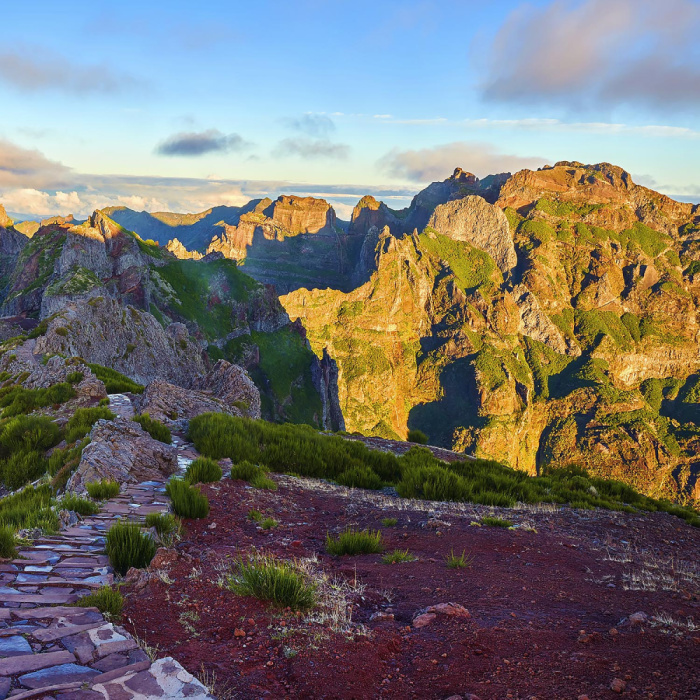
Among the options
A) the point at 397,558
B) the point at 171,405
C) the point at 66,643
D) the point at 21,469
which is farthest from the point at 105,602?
the point at 171,405

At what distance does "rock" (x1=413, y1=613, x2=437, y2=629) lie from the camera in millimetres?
4414

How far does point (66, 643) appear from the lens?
141 inches

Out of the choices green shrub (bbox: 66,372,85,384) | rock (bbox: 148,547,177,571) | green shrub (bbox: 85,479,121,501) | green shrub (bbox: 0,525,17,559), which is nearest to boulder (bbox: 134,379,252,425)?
green shrub (bbox: 66,372,85,384)

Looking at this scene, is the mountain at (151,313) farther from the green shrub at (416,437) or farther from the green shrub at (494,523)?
the green shrub at (494,523)

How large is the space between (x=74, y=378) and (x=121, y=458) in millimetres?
9973

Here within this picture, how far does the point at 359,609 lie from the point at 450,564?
6.52 feet

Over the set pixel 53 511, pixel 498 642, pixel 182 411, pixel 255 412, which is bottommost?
pixel 255 412

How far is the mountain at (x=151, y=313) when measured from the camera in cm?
4409

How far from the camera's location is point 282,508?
356 inches

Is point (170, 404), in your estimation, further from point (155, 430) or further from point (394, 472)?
point (394, 472)

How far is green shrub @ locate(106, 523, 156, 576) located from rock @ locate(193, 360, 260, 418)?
15.8 meters

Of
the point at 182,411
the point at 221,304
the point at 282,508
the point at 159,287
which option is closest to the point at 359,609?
the point at 282,508

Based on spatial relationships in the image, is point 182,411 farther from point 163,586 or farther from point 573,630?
point 573,630

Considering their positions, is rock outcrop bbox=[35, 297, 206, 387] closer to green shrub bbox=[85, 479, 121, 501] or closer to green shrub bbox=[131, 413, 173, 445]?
green shrub bbox=[131, 413, 173, 445]
